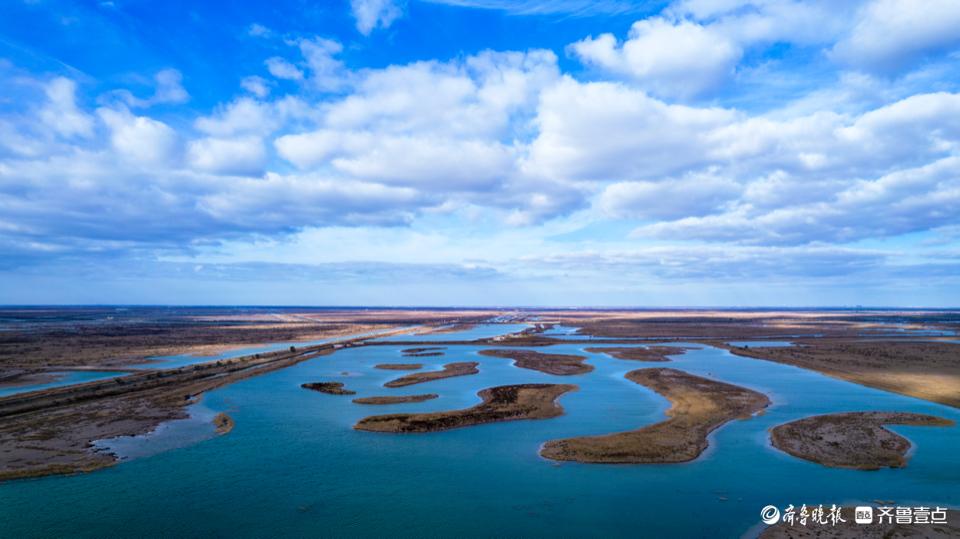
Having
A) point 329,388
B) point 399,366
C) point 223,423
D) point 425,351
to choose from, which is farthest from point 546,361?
point 223,423

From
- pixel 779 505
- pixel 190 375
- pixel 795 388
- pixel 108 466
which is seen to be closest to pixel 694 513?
pixel 779 505

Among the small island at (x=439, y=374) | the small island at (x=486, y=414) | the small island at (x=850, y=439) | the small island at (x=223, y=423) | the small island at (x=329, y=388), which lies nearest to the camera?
the small island at (x=850, y=439)

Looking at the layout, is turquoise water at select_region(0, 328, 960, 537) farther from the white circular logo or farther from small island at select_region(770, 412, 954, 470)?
small island at select_region(770, 412, 954, 470)

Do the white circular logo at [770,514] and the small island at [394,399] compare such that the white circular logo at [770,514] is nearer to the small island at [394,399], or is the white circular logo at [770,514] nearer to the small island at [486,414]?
the small island at [486,414]

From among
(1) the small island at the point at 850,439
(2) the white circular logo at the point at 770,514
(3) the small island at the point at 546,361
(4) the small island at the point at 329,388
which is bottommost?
(2) the white circular logo at the point at 770,514

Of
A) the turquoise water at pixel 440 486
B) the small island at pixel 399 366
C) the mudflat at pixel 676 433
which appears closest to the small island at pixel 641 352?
the mudflat at pixel 676 433
